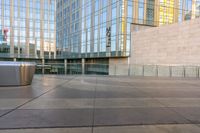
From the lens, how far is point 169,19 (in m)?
36.0

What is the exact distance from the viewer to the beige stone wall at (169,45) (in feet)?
78.2

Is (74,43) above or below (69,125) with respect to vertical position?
above

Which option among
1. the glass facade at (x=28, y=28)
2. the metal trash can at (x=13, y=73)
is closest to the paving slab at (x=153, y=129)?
the metal trash can at (x=13, y=73)

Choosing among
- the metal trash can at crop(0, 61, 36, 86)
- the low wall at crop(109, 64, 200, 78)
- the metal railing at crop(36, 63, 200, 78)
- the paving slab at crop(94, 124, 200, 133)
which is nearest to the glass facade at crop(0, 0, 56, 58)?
the metal railing at crop(36, 63, 200, 78)

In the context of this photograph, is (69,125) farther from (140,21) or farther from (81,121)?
(140,21)

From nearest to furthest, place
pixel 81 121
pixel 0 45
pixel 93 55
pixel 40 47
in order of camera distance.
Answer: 1. pixel 81 121
2. pixel 93 55
3. pixel 0 45
4. pixel 40 47

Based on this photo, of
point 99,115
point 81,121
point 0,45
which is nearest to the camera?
point 81,121

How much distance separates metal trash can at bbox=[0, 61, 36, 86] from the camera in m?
10.0

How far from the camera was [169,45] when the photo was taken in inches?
1077

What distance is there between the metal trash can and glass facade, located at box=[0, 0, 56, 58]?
53068mm

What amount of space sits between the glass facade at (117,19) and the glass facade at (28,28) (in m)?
19.4

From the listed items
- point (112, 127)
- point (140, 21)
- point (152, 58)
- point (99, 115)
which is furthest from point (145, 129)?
point (140, 21)

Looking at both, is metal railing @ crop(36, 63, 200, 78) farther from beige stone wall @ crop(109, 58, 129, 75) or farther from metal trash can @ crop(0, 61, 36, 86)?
metal trash can @ crop(0, 61, 36, 86)

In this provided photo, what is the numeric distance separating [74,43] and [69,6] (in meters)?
11.2
